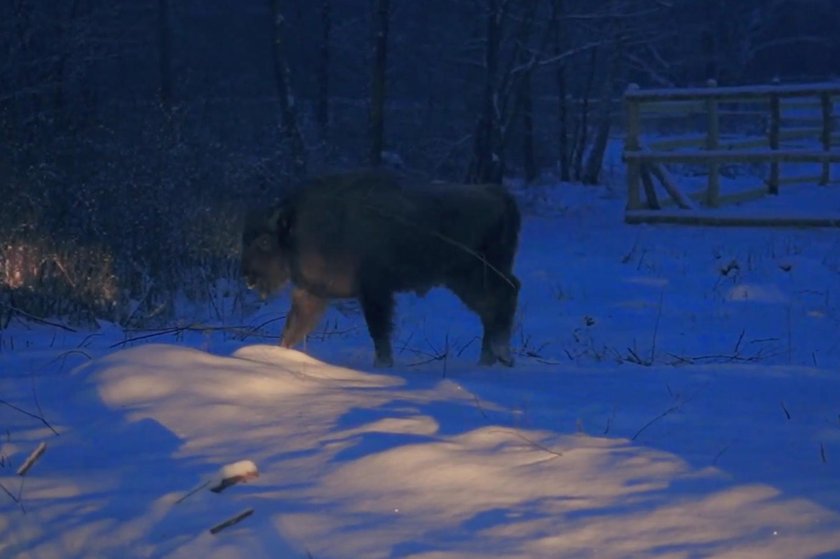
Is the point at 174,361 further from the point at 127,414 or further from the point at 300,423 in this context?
the point at 300,423

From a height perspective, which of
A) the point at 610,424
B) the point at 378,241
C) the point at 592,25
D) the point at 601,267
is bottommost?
the point at 601,267

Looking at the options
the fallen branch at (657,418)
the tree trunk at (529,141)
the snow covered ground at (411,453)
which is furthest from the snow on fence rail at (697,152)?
the fallen branch at (657,418)

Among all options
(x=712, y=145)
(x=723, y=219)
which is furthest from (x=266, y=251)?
(x=712, y=145)

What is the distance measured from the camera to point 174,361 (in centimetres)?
598

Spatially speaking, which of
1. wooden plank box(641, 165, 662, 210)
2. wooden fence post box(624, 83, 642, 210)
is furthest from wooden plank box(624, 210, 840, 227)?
wooden plank box(641, 165, 662, 210)

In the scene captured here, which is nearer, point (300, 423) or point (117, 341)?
point (300, 423)

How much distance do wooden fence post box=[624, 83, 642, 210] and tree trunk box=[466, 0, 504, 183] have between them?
4.30m

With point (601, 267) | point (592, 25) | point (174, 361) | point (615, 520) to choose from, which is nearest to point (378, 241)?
point (174, 361)

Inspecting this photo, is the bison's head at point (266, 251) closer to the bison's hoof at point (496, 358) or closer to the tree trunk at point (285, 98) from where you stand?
the bison's hoof at point (496, 358)

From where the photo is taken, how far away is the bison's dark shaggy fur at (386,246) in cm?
765

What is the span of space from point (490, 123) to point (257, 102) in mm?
7314

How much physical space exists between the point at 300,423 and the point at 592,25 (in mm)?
22950

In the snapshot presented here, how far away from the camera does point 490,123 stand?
22578 millimetres

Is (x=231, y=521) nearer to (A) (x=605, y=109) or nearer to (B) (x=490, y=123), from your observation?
(B) (x=490, y=123)
